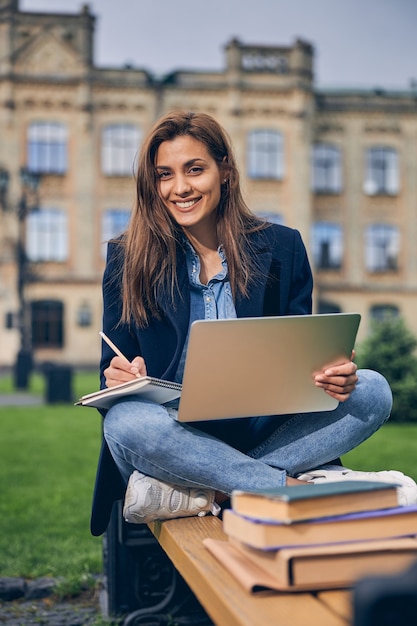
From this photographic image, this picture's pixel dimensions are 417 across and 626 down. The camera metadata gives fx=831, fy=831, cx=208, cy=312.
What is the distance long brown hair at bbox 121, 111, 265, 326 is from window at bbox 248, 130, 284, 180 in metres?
22.9

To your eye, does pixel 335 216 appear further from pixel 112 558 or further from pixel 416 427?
pixel 112 558

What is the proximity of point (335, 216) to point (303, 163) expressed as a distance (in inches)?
80.1

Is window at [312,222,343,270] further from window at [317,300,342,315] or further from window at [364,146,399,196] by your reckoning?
window at [364,146,399,196]

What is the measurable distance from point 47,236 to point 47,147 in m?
2.62

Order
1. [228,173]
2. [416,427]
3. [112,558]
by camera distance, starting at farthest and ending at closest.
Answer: [416,427]
[112,558]
[228,173]

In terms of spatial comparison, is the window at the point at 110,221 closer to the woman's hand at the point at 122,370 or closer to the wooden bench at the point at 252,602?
the woman's hand at the point at 122,370

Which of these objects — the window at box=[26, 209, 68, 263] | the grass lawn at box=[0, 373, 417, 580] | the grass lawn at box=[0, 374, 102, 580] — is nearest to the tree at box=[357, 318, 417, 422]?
the grass lawn at box=[0, 373, 417, 580]

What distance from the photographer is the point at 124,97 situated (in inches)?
971

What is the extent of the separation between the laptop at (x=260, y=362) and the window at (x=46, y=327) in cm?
2262

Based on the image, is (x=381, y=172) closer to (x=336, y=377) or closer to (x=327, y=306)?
(x=327, y=306)

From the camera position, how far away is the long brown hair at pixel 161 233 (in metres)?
2.54

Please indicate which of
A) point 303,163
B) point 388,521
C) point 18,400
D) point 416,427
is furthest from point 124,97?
point 388,521

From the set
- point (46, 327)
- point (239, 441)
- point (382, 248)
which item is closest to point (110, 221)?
point (46, 327)

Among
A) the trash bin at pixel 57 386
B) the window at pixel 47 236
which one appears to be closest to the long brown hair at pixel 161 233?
the trash bin at pixel 57 386
